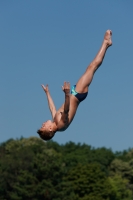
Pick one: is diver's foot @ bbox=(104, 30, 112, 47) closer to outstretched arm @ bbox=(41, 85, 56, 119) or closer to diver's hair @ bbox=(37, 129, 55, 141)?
outstretched arm @ bbox=(41, 85, 56, 119)

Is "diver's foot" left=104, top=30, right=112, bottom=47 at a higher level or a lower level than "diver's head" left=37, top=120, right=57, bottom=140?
higher

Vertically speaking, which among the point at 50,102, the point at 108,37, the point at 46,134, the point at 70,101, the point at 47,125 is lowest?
the point at 46,134

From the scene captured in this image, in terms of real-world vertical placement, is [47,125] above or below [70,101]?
below

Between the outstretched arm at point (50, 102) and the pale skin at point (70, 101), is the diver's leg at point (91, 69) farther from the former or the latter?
the outstretched arm at point (50, 102)

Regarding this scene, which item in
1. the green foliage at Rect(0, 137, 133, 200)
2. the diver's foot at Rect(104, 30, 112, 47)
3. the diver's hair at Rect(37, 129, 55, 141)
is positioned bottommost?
the diver's hair at Rect(37, 129, 55, 141)

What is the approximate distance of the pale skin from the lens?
18156mm

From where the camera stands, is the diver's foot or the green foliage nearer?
the diver's foot

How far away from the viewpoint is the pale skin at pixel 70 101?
18.2 meters

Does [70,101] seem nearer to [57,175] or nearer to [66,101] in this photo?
[66,101]

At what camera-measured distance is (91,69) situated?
19.1 metres

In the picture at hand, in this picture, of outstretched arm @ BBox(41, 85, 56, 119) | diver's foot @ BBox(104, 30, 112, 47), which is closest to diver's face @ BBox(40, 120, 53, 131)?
outstretched arm @ BBox(41, 85, 56, 119)

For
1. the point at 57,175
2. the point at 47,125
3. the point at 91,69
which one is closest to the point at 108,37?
the point at 91,69

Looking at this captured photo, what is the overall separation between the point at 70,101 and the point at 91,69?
1.11 meters

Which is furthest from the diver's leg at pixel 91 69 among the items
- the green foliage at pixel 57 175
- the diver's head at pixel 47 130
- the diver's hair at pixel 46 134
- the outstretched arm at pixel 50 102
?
the green foliage at pixel 57 175
